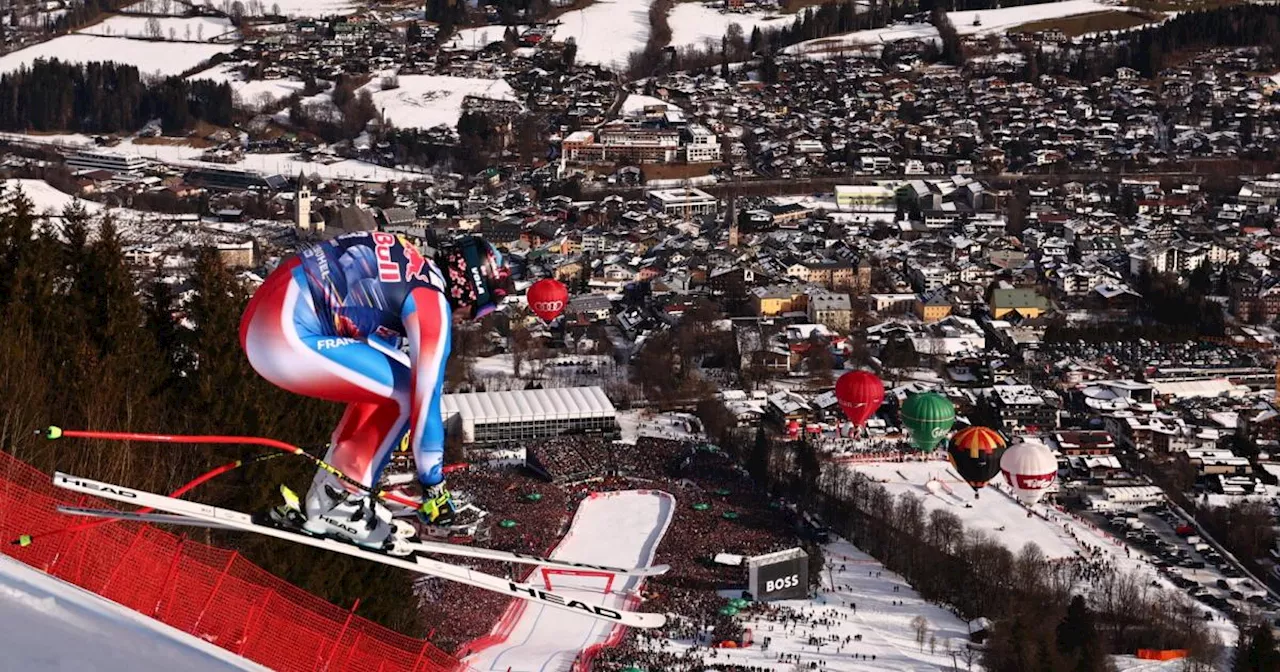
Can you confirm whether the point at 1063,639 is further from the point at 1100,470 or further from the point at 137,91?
the point at 137,91

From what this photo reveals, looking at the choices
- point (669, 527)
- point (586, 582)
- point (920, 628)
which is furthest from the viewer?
point (669, 527)

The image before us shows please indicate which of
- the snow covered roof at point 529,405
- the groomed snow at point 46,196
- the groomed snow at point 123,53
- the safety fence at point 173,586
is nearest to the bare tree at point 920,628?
the snow covered roof at point 529,405

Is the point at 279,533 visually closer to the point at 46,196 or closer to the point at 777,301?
the point at 777,301

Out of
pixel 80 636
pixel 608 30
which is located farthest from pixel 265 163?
pixel 80 636

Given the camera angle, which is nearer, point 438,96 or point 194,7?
point 438,96

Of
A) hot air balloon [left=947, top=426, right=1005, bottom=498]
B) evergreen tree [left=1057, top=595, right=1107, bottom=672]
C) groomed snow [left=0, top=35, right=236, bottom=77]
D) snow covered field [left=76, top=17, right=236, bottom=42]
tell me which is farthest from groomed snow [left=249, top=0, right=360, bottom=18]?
evergreen tree [left=1057, top=595, right=1107, bottom=672]

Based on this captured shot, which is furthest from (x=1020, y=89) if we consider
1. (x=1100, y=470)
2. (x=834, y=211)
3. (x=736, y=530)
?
(x=736, y=530)

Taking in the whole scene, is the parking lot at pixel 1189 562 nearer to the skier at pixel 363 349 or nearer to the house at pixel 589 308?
the house at pixel 589 308
